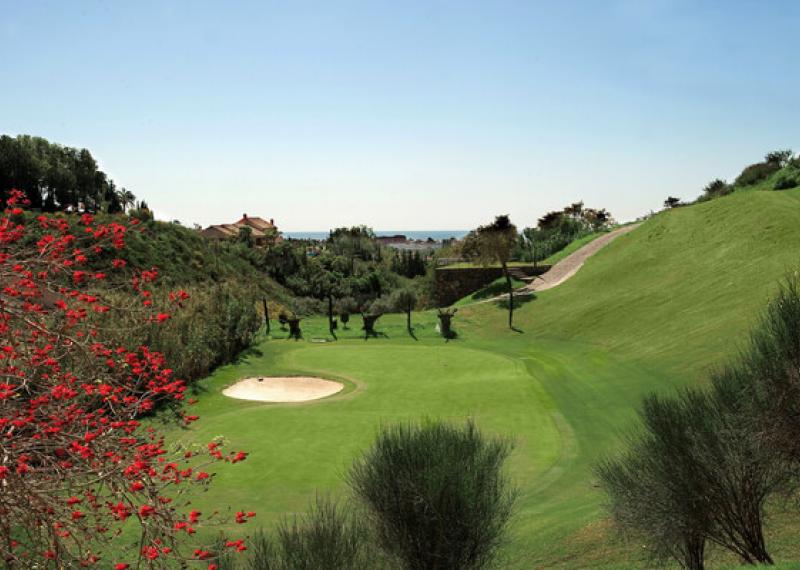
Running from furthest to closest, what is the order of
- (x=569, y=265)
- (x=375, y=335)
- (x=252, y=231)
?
(x=252, y=231)
(x=569, y=265)
(x=375, y=335)

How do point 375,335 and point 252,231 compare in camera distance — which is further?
point 252,231

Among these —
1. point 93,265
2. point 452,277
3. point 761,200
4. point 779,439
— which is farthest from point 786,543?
point 93,265

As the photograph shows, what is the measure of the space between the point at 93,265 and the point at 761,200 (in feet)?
174

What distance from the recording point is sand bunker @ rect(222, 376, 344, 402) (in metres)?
26.0

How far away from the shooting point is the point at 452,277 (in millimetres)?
58219

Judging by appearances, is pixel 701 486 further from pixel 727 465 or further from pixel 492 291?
pixel 492 291

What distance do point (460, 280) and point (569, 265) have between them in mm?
10374

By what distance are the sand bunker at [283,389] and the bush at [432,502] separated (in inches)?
618

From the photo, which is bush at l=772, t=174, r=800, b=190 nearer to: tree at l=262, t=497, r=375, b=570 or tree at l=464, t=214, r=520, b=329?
tree at l=464, t=214, r=520, b=329

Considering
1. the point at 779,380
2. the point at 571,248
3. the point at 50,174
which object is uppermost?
the point at 50,174

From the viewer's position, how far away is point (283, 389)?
27.4m

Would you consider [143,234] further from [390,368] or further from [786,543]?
[786,543]

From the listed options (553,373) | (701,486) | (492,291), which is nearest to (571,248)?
(492,291)

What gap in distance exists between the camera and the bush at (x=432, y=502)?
917cm
